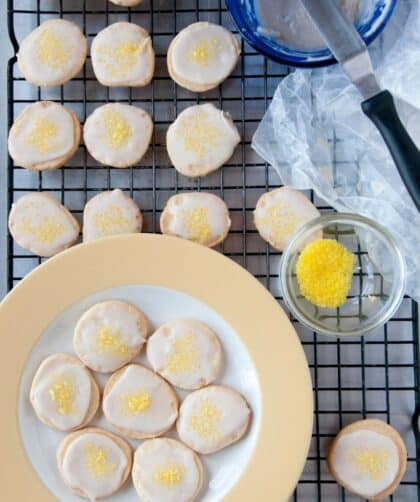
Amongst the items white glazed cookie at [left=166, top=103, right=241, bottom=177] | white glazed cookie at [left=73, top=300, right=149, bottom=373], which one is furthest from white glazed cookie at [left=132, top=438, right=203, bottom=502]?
white glazed cookie at [left=166, top=103, right=241, bottom=177]

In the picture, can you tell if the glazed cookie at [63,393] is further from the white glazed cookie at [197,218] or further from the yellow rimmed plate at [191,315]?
the white glazed cookie at [197,218]

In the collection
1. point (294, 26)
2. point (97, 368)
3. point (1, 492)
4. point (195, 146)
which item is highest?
point (294, 26)

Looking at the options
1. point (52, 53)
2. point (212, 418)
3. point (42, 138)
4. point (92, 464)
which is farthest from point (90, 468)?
point (52, 53)

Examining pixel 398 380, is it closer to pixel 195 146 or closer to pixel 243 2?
pixel 195 146

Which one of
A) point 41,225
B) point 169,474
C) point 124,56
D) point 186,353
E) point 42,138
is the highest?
point 124,56

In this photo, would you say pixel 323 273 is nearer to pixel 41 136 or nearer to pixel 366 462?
pixel 366 462

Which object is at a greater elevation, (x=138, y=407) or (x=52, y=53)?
(x=52, y=53)

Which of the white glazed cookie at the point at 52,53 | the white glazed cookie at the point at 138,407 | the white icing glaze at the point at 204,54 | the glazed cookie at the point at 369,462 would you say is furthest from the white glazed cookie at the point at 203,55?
the glazed cookie at the point at 369,462

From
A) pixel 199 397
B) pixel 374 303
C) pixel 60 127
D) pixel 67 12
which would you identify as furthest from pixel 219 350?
pixel 67 12
